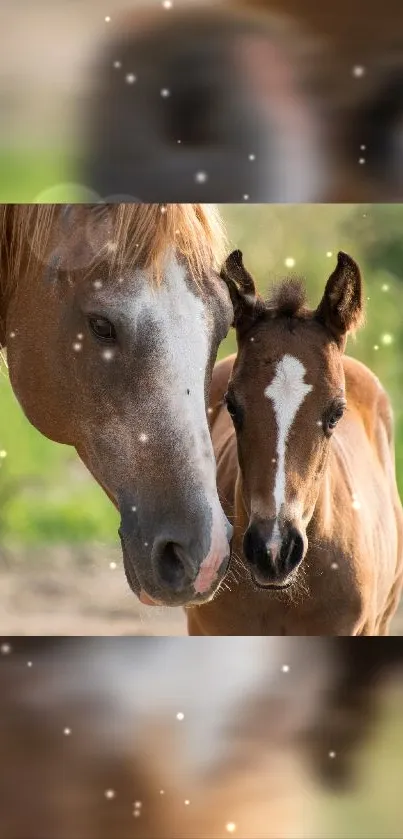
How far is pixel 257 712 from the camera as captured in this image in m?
1.62

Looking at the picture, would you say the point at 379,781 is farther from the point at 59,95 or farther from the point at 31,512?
the point at 59,95

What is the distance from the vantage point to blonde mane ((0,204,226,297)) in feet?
4.71

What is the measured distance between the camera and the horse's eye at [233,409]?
1.51m

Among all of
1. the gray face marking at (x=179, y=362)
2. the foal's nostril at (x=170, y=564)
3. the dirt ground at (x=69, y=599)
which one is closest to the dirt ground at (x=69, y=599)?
the dirt ground at (x=69, y=599)

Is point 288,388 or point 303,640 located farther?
point 303,640

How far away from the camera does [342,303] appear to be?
1.56m

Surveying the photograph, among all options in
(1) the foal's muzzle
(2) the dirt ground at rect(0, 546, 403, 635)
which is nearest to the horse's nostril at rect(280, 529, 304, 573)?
(1) the foal's muzzle

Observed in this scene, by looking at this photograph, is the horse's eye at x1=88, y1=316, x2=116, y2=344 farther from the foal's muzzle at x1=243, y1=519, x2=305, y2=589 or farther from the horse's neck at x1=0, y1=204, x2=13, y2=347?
the foal's muzzle at x1=243, y1=519, x2=305, y2=589

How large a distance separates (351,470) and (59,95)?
879 millimetres

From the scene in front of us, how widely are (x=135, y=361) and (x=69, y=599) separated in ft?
1.62

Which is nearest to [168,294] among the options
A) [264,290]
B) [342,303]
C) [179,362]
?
[179,362]

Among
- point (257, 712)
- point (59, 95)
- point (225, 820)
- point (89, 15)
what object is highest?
point (89, 15)

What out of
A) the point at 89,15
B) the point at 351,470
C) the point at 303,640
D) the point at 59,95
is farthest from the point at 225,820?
the point at 89,15

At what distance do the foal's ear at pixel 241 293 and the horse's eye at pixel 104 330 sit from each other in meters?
0.24
